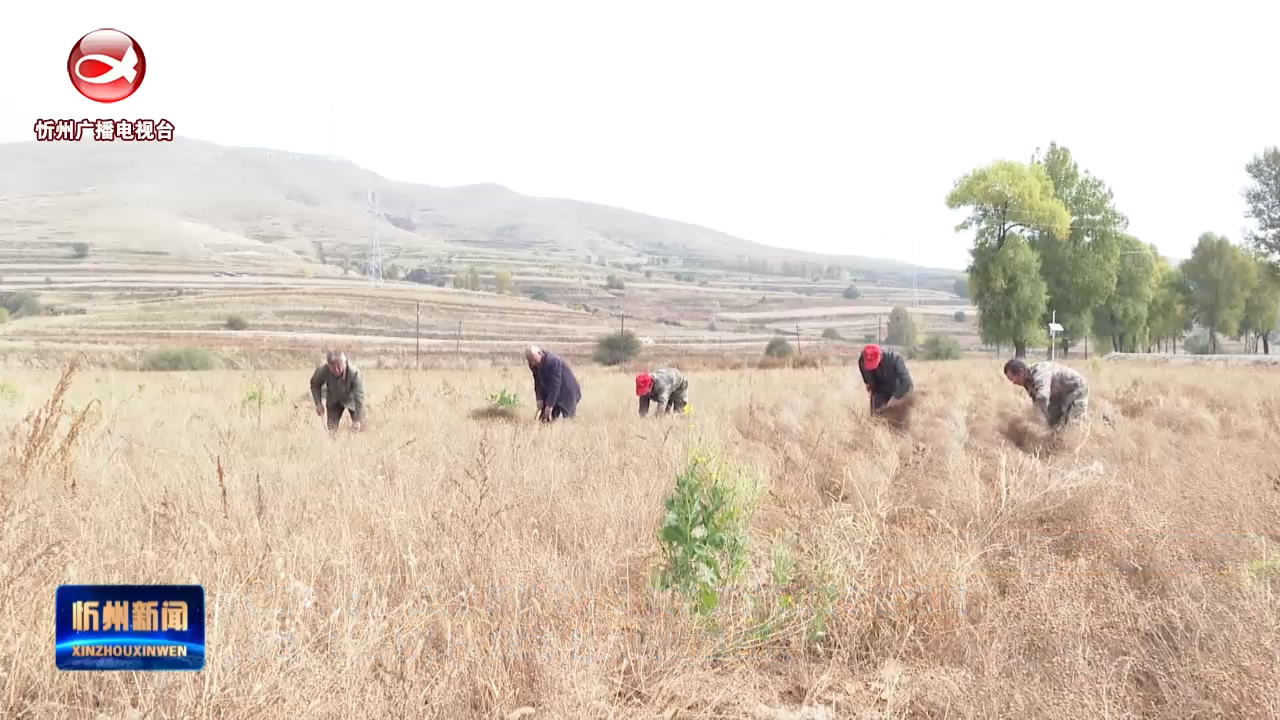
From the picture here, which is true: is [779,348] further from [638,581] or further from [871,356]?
[638,581]

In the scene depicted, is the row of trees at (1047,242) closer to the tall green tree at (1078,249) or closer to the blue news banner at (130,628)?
the tall green tree at (1078,249)

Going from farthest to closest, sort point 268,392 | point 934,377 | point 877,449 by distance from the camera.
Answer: point 934,377 < point 268,392 < point 877,449

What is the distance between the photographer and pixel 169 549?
3562 mm

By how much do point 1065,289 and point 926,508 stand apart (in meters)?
30.3

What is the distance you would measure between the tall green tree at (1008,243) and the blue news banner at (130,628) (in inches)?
1225

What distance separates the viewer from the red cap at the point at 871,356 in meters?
8.81

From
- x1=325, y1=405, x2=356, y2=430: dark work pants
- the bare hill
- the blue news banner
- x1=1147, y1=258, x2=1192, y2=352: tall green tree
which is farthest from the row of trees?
the bare hill

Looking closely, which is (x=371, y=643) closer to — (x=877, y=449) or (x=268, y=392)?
(x=877, y=449)

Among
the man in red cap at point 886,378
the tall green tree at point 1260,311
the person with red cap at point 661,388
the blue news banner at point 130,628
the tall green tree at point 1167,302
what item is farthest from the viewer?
the tall green tree at point 1167,302

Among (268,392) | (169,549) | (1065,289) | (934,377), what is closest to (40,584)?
(169,549)

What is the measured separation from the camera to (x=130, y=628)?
2.32 meters

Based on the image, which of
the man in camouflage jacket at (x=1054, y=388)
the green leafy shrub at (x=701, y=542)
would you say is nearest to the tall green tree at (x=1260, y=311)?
the man in camouflage jacket at (x=1054, y=388)

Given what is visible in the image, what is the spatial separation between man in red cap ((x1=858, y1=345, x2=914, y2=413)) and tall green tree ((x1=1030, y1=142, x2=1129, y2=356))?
80.1ft

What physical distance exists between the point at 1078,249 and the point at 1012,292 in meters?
3.77
